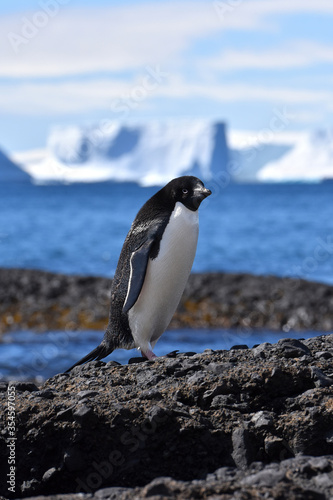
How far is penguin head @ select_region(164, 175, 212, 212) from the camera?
4.46 m

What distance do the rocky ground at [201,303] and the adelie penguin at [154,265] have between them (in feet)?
26.1

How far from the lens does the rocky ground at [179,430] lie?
3.19 m

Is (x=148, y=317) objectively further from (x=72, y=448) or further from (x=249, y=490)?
(x=249, y=490)

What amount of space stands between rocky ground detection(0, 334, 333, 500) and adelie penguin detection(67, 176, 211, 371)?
2.70 feet

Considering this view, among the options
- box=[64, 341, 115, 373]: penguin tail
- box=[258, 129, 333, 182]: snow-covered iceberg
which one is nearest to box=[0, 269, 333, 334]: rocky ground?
box=[64, 341, 115, 373]: penguin tail

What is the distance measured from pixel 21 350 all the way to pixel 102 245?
853 inches

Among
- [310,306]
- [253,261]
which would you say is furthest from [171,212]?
[253,261]

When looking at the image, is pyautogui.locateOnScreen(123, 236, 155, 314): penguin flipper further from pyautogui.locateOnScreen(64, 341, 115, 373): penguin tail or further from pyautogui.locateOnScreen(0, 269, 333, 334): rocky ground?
pyautogui.locateOnScreen(0, 269, 333, 334): rocky ground

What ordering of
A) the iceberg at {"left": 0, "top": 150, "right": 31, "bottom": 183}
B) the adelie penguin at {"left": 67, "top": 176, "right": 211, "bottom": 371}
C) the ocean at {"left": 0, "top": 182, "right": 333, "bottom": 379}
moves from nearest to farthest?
the adelie penguin at {"left": 67, "top": 176, "right": 211, "bottom": 371}, the ocean at {"left": 0, "top": 182, "right": 333, "bottom": 379}, the iceberg at {"left": 0, "top": 150, "right": 31, "bottom": 183}

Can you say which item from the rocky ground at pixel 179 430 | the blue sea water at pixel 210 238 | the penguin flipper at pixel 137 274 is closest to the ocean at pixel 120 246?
the blue sea water at pixel 210 238

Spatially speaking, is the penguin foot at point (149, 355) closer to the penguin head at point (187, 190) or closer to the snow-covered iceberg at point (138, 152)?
the penguin head at point (187, 190)

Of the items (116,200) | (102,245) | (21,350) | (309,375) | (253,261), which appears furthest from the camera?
(116,200)

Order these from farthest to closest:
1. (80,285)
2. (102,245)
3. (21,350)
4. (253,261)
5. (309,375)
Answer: (102,245)
(253,261)
(80,285)
(21,350)
(309,375)

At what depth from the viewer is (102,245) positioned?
32812mm
